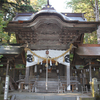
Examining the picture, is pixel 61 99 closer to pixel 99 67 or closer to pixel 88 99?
pixel 88 99

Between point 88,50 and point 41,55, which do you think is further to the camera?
point 88,50

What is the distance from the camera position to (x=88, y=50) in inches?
376

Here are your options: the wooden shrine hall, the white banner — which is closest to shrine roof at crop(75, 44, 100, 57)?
the wooden shrine hall

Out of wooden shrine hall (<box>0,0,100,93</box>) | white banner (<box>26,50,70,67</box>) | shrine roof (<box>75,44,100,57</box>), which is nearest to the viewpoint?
wooden shrine hall (<box>0,0,100,93</box>)

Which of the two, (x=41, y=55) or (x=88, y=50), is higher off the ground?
(x=88, y=50)

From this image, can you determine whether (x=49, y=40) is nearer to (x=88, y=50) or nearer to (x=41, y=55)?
(x=41, y=55)

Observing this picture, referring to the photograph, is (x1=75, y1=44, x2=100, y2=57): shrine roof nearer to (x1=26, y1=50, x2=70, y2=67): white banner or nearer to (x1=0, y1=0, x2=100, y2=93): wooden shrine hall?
(x1=0, y1=0, x2=100, y2=93): wooden shrine hall

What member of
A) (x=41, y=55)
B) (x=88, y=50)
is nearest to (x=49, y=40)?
(x=41, y=55)

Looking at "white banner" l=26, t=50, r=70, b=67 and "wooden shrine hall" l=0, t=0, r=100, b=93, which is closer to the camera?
"wooden shrine hall" l=0, t=0, r=100, b=93

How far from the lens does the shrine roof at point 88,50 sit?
8.88 meters

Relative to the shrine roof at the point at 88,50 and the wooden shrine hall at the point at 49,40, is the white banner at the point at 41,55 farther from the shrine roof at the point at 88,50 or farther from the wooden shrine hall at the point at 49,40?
the shrine roof at the point at 88,50

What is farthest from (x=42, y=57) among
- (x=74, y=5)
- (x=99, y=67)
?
(x=74, y=5)

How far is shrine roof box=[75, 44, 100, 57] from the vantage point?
8880mm

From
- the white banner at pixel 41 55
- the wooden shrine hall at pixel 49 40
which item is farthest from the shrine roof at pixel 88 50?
the white banner at pixel 41 55
